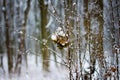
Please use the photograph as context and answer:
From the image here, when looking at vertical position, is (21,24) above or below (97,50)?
above

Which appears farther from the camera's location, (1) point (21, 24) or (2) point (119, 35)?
(1) point (21, 24)

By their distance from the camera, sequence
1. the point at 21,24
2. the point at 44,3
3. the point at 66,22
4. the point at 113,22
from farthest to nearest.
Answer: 1. the point at 21,24
2. the point at 44,3
3. the point at 113,22
4. the point at 66,22

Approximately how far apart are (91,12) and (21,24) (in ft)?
44.9

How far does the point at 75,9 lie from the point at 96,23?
827mm

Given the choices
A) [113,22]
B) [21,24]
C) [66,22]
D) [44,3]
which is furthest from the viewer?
[21,24]

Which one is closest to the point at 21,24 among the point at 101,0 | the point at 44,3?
the point at 44,3

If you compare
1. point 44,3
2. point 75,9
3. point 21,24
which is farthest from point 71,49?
point 21,24

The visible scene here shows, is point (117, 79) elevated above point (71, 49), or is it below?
below

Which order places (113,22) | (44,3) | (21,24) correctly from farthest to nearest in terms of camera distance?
1. (21,24)
2. (44,3)
3. (113,22)

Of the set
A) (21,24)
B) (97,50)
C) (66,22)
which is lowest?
(97,50)

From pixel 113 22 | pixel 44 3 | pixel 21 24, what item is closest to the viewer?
pixel 113 22

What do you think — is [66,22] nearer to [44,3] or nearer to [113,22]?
[113,22]

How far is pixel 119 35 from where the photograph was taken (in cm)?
793

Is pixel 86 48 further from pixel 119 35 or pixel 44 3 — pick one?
pixel 44 3
